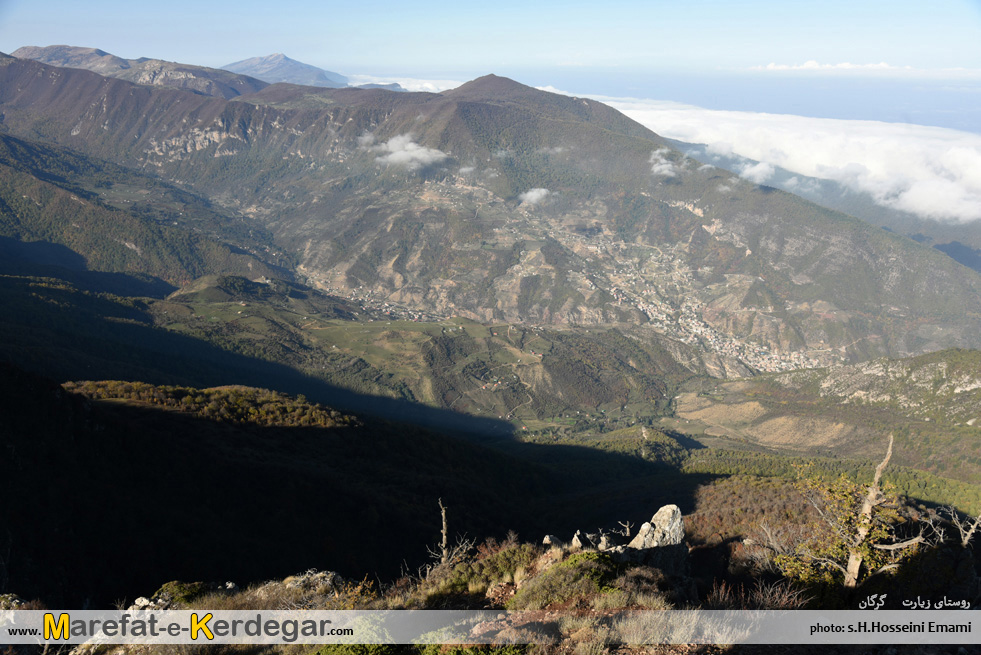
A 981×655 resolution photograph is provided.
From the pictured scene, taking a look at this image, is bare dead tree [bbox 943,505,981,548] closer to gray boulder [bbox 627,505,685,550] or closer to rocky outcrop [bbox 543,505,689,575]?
rocky outcrop [bbox 543,505,689,575]

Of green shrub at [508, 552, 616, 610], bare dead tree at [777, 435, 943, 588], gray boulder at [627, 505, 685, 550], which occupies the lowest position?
gray boulder at [627, 505, 685, 550]

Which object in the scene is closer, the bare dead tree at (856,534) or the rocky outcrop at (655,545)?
the bare dead tree at (856,534)

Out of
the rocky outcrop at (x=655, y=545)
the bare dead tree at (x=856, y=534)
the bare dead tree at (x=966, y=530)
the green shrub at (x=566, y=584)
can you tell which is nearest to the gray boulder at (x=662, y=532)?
the rocky outcrop at (x=655, y=545)

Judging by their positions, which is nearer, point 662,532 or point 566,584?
point 566,584

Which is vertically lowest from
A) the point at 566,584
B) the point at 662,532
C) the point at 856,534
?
the point at 662,532

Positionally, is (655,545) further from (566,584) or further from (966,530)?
(966,530)

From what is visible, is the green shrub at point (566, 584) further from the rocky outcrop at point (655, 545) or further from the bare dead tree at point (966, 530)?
the bare dead tree at point (966, 530)

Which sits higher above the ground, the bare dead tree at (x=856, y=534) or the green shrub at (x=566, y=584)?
the bare dead tree at (x=856, y=534)

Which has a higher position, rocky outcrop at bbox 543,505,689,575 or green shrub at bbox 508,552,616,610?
green shrub at bbox 508,552,616,610

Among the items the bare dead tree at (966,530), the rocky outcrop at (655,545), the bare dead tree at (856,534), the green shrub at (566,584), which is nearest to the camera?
the green shrub at (566,584)

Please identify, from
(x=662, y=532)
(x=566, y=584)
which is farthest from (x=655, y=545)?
(x=566, y=584)

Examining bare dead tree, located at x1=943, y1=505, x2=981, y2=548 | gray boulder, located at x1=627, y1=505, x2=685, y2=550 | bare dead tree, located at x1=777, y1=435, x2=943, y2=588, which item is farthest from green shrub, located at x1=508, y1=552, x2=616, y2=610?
bare dead tree, located at x1=943, y1=505, x2=981, y2=548

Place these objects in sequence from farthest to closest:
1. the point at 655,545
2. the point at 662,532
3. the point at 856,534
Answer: the point at 662,532 < the point at 655,545 < the point at 856,534

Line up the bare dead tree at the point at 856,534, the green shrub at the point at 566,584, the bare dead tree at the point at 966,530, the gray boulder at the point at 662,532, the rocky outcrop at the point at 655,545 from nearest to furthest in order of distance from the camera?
the green shrub at the point at 566,584 < the bare dead tree at the point at 856,534 < the rocky outcrop at the point at 655,545 < the bare dead tree at the point at 966,530 < the gray boulder at the point at 662,532
